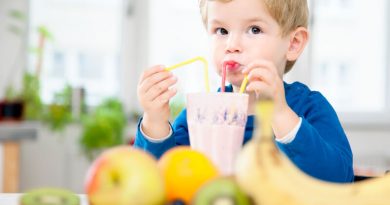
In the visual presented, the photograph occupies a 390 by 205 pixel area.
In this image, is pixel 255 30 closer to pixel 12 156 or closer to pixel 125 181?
pixel 125 181

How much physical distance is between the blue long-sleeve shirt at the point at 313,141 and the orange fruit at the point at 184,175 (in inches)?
10.5

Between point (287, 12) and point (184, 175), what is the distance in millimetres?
626

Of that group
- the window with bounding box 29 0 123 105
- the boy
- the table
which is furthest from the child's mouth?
the window with bounding box 29 0 123 105

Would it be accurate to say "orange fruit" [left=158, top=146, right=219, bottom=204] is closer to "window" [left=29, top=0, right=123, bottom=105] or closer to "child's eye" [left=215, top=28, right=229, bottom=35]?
"child's eye" [left=215, top=28, right=229, bottom=35]

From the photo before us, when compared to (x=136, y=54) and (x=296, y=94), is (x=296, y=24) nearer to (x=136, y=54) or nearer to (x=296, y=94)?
(x=296, y=94)

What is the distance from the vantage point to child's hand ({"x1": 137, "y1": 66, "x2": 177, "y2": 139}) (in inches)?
39.2

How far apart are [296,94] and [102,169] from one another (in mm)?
728

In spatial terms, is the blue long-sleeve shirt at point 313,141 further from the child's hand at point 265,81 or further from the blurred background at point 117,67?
the blurred background at point 117,67

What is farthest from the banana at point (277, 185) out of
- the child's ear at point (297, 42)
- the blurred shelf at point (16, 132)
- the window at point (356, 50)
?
the window at point (356, 50)

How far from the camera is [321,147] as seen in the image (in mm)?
912

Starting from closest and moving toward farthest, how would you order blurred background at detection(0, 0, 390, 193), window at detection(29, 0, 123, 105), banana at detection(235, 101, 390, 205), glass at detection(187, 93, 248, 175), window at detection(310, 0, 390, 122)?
banana at detection(235, 101, 390, 205)
glass at detection(187, 93, 248, 175)
blurred background at detection(0, 0, 390, 193)
window at detection(29, 0, 123, 105)
window at detection(310, 0, 390, 122)

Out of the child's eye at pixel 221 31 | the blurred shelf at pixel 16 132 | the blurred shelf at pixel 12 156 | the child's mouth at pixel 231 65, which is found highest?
the child's eye at pixel 221 31

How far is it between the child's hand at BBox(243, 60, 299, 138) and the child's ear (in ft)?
1.27

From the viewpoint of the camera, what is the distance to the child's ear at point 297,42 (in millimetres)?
1229
